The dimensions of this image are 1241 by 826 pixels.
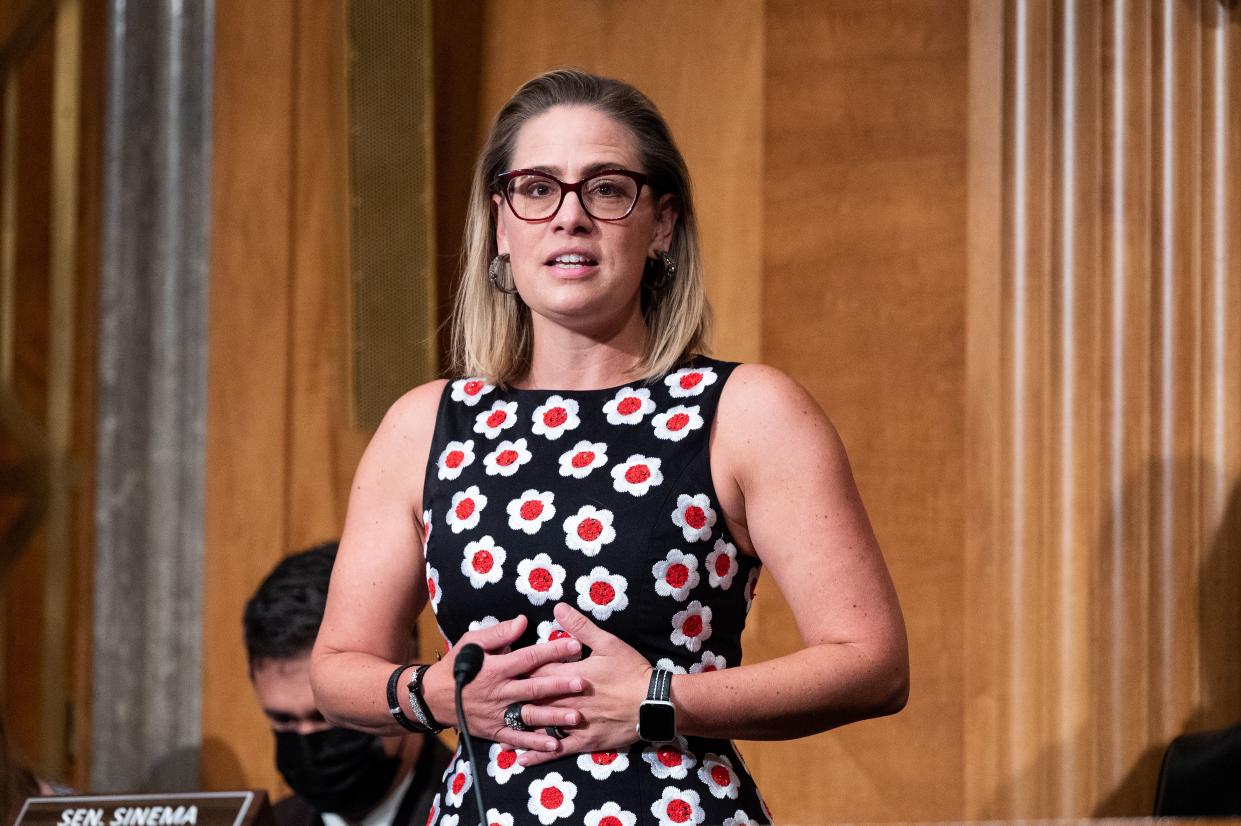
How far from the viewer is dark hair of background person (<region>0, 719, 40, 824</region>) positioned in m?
2.79

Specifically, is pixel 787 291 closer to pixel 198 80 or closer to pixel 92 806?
pixel 198 80

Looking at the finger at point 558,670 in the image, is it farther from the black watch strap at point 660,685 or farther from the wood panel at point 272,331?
the wood panel at point 272,331

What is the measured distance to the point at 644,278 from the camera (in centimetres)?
178

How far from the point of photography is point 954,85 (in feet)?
10.5

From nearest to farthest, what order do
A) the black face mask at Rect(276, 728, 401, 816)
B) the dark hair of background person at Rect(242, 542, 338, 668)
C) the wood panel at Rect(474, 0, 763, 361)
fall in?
the black face mask at Rect(276, 728, 401, 816), the dark hair of background person at Rect(242, 542, 338, 668), the wood panel at Rect(474, 0, 763, 361)

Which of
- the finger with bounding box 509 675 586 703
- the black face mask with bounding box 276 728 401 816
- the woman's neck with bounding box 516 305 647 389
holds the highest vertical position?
the woman's neck with bounding box 516 305 647 389

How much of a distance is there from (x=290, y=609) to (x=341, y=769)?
30 cm

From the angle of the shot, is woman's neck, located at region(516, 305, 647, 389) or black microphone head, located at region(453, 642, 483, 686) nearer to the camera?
black microphone head, located at region(453, 642, 483, 686)

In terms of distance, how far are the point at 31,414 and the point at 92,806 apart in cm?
226

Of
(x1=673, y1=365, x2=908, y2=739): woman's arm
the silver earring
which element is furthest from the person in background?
(x1=673, y1=365, x2=908, y2=739): woman's arm

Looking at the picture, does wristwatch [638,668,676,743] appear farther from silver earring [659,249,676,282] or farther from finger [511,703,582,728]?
silver earring [659,249,676,282]

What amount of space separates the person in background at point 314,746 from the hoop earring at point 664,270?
97cm

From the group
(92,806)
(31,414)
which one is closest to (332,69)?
(31,414)

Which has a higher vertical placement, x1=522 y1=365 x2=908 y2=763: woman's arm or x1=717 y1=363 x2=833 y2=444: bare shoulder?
x1=717 y1=363 x2=833 y2=444: bare shoulder
